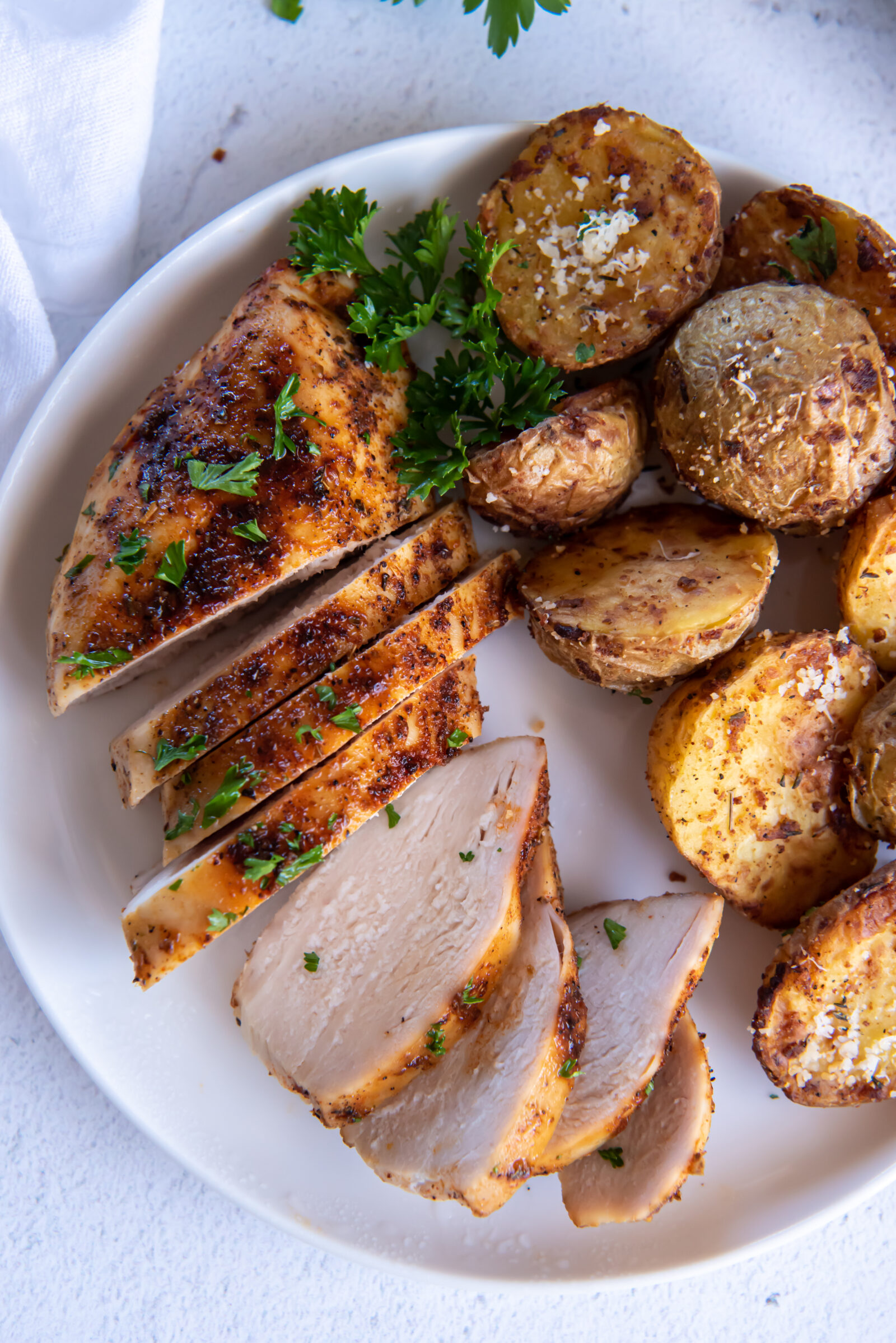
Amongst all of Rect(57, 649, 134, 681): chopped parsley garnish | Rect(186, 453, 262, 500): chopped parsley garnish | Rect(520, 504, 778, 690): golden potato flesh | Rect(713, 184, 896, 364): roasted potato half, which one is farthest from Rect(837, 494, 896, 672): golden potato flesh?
Rect(57, 649, 134, 681): chopped parsley garnish

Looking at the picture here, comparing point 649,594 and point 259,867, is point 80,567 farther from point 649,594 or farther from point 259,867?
point 649,594

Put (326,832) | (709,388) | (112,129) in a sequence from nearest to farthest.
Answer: (709,388) < (326,832) < (112,129)

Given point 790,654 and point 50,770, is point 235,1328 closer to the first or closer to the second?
point 50,770

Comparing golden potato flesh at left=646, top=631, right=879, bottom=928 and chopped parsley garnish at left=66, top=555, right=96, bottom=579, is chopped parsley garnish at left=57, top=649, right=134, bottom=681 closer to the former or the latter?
chopped parsley garnish at left=66, top=555, right=96, bottom=579

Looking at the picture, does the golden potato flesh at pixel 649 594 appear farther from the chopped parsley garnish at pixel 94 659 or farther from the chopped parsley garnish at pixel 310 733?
the chopped parsley garnish at pixel 94 659

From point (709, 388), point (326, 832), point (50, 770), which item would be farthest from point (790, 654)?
point (50, 770)

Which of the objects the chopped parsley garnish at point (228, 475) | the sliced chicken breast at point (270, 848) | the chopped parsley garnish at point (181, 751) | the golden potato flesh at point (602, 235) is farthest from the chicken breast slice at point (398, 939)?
the golden potato flesh at point (602, 235)
